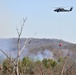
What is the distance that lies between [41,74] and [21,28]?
Result: 1431 mm

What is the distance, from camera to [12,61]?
18.2 feet

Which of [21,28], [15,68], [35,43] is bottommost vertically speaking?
[35,43]

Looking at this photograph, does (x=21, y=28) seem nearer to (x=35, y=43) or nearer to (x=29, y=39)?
(x=29, y=39)

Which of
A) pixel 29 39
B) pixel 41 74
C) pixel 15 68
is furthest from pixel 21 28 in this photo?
pixel 41 74

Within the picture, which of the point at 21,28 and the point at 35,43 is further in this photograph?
the point at 35,43

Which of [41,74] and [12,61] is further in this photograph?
[41,74]

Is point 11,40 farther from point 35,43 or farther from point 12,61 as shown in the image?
point 12,61

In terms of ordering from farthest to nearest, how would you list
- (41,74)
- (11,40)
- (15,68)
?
(11,40) → (41,74) → (15,68)

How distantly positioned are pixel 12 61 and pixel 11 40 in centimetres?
16408

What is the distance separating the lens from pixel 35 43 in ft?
650

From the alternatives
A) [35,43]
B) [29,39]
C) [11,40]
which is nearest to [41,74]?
[29,39]

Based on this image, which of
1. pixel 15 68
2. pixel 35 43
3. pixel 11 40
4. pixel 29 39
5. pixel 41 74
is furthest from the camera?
pixel 35 43

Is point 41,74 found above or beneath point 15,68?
beneath

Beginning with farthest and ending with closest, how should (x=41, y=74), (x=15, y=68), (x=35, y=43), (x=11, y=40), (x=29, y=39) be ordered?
(x=35, y=43) → (x=11, y=40) → (x=41, y=74) → (x=29, y=39) → (x=15, y=68)
